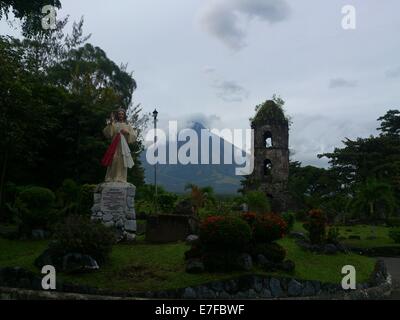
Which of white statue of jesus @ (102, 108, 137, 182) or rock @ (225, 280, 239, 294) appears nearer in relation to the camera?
rock @ (225, 280, 239, 294)

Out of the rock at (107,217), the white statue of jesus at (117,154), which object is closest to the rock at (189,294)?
the rock at (107,217)

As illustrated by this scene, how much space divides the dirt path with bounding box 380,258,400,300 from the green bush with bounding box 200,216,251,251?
14.9 ft

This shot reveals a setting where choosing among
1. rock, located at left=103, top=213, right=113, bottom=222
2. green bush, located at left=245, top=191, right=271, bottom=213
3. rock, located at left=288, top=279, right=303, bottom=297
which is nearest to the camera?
rock, located at left=288, top=279, right=303, bottom=297

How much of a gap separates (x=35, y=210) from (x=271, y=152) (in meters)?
24.4

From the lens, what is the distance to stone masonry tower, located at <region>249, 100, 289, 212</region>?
38688 millimetres

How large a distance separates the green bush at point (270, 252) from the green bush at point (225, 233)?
1.62 ft

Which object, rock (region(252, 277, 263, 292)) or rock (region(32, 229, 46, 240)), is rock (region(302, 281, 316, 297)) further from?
rock (region(32, 229, 46, 240))

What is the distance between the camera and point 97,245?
13.5 metres

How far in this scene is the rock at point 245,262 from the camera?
1280 centimetres

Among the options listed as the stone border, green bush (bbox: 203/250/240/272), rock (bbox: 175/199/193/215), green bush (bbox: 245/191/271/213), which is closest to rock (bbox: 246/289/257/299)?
the stone border

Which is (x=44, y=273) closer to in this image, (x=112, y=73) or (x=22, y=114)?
(x=22, y=114)

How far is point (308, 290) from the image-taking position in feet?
41.3

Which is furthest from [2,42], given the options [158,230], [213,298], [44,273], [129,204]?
[213,298]

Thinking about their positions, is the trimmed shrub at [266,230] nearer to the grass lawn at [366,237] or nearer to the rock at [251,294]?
the rock at [251,294]
